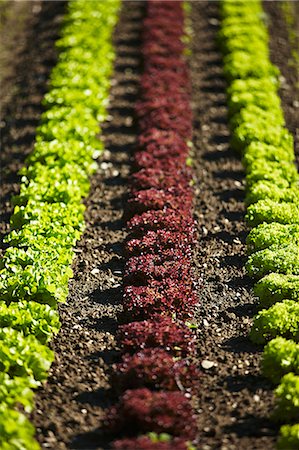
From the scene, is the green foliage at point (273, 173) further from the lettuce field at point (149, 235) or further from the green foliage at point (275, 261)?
the green foliage at point (275, 261)

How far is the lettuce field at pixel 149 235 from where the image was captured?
8.02 meters

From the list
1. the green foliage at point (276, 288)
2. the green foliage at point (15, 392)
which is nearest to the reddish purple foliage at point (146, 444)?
the green foliage at point (15, 392)

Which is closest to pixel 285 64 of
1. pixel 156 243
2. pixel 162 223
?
pixel 162 223

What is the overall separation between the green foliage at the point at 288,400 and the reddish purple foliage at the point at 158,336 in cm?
118

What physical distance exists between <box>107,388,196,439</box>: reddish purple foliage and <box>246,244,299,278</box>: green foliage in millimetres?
2785

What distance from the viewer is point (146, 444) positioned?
278 inches

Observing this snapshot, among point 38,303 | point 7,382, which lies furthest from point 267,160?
point 7,382

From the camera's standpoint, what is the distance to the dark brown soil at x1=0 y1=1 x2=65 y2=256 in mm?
13383

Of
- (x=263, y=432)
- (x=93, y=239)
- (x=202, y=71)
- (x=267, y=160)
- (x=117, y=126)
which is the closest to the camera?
(x=263, y=432)

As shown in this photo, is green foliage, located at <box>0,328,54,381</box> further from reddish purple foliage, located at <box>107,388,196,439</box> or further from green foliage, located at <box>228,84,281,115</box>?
green foliage, located at <box>228,84,281,115</box>

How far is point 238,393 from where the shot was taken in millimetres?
8477

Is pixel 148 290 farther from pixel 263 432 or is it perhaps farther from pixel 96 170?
pixel 96 170

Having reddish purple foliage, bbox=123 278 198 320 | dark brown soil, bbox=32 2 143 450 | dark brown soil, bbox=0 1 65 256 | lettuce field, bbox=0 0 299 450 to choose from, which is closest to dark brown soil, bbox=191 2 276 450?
lettuce field, bbox=0 0 299 450

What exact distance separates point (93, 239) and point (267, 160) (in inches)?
Result: 129
